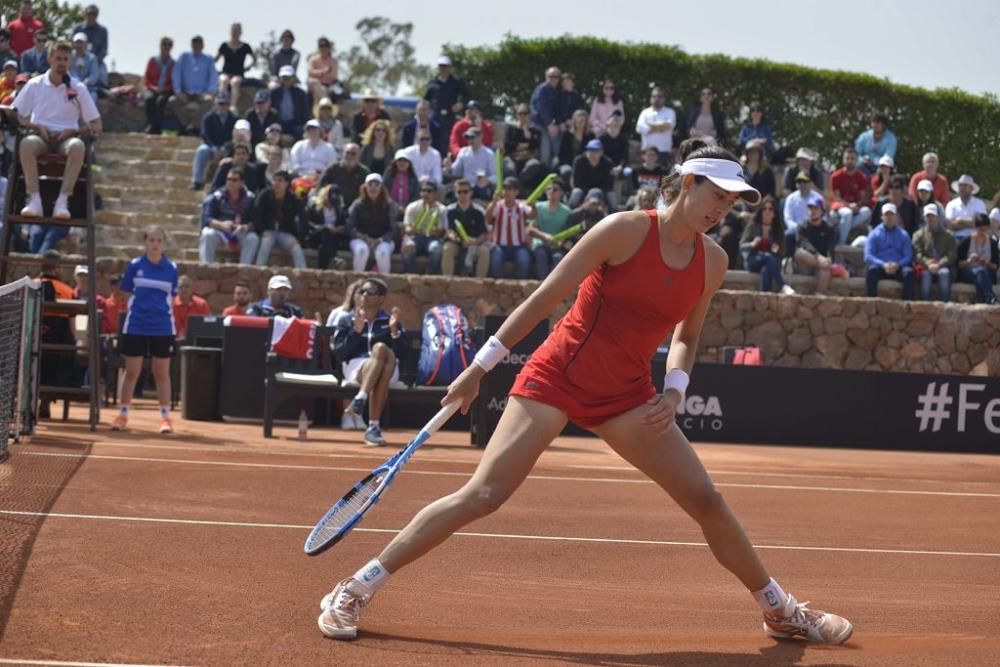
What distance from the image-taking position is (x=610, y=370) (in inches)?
228

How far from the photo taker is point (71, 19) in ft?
104

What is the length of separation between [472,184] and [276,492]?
1234 centimetres

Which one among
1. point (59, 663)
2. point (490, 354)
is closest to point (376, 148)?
point (490, 354)

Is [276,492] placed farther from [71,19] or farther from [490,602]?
[71,19]

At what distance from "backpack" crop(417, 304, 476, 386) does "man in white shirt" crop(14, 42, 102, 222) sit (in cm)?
397

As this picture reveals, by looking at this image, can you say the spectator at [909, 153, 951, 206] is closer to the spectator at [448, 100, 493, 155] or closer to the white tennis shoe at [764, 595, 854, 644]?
the spectator at [448, 100, 493, 155]

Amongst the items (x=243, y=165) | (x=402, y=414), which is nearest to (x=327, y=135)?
(x=243, y=165)

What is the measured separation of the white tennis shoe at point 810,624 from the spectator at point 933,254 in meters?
16.7

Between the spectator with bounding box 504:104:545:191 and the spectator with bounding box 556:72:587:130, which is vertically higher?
the spectator with bounding box 556:72:587:130

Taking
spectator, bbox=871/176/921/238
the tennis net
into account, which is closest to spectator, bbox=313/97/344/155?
spectator, bbox=871/176/921/238

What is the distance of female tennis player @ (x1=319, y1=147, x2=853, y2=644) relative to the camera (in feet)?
18.6

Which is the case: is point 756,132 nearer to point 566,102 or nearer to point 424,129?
point 566,102

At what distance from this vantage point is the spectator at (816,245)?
22.0 meters

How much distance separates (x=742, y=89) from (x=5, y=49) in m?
13.7
